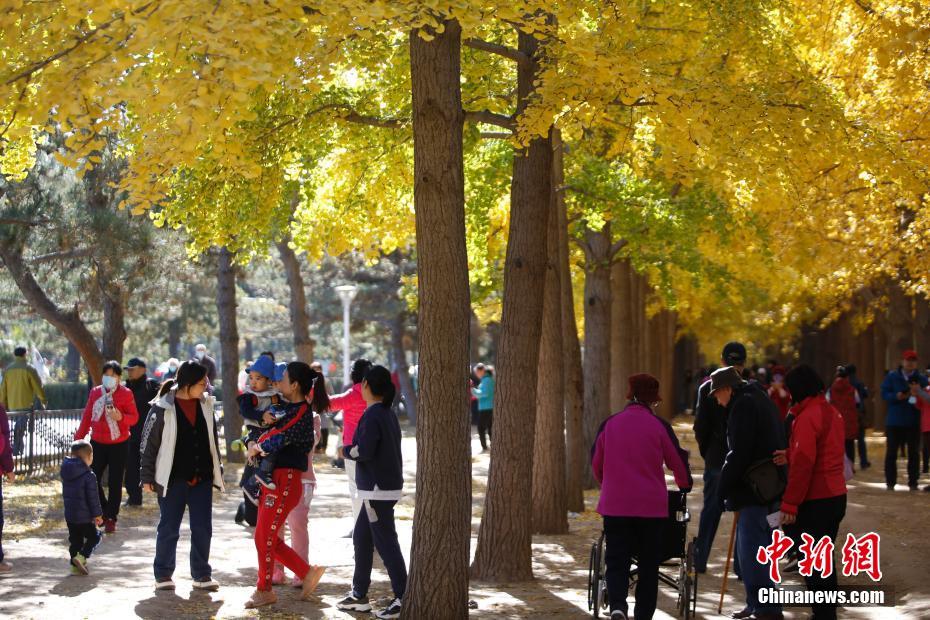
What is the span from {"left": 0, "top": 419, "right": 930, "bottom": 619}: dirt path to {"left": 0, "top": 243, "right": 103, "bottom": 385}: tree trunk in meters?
4.16

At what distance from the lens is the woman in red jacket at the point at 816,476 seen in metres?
8.62

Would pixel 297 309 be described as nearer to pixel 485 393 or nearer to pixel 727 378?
pixel 485 393

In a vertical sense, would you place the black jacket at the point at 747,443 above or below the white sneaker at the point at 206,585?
above

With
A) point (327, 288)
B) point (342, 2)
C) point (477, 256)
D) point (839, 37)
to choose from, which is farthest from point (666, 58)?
point (327, 288)

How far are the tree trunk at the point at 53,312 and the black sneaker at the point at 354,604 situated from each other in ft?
41.1

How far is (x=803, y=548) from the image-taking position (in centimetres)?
880

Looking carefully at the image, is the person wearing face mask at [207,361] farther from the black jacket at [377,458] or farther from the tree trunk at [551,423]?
the black jacket at [377,458]

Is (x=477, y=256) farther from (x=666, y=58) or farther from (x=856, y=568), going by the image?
(x=856, y=568)

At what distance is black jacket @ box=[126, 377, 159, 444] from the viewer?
53.8 ft

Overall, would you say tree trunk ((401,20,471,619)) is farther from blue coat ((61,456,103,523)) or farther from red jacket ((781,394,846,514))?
blue coat ((61,456,103,523))

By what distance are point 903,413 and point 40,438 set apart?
13943mm

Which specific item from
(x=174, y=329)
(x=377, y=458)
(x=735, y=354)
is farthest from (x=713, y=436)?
(x=174, y=329)

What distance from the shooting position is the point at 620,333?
87.9 feet

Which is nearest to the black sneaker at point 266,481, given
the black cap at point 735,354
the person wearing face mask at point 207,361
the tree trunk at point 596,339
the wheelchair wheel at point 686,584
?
the wheelchair wheel at point 686,584
